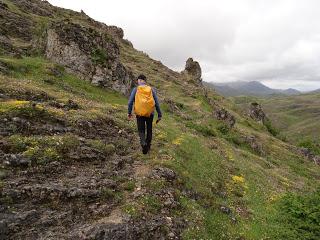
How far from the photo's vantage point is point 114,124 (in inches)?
997

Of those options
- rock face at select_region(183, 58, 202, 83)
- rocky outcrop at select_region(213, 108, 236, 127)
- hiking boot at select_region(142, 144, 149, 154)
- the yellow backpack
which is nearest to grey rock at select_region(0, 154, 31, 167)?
the yellow backpack

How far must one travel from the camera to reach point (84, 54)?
44.4m

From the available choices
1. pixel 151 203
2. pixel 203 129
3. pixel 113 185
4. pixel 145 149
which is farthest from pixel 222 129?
pixel 151 203

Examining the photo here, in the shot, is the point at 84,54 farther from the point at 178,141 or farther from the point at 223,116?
the point at 223,116

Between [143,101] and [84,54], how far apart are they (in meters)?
27.9

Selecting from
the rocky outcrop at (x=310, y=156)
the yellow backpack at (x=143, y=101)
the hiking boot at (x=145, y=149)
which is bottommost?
the rocky outcrop at (x=310, y=156)

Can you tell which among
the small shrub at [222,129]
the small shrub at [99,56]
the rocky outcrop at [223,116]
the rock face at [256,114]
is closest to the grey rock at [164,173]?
the small shrub at [99,56]

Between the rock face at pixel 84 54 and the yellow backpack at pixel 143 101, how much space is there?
25001mm

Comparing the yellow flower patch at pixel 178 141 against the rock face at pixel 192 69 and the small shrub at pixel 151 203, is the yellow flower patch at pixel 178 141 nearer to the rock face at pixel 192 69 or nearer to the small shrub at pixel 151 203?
the small shrub at pixel 151 203

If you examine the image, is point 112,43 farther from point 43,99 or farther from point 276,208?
point 276,208

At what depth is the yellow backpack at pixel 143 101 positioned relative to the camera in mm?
18875

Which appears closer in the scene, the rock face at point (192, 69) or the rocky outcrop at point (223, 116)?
the rocky outcrop at point (223, 116)

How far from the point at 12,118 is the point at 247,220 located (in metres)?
13.2

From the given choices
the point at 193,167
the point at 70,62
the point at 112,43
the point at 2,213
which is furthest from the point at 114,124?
the point at 112,43
